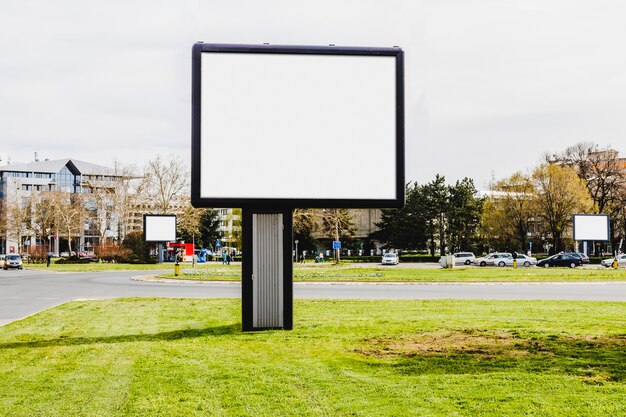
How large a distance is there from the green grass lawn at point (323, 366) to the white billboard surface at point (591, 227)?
45.4 metres

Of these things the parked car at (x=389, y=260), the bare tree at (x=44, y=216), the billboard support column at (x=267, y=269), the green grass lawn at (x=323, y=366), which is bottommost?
the parked car at (x=389, y=260)

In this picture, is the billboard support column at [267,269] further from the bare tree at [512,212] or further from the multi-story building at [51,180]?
the multi-story building at [51,180]

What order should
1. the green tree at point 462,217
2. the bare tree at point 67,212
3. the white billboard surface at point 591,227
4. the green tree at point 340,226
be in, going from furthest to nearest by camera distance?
the green tree at point 462,217 → the bare tree at point 67,212 → the green tree at point 340,226 → the white billboard surface at point 591,227

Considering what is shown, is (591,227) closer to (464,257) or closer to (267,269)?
(464,257)

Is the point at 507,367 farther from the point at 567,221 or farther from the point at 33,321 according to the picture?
the point at 567,221

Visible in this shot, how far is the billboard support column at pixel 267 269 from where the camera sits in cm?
1460

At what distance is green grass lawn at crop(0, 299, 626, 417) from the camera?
25.1ft

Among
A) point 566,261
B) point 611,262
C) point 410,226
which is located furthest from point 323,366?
point 410,226

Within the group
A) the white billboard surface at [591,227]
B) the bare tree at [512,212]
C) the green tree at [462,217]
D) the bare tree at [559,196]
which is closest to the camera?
the white billboard surface at [591,227]

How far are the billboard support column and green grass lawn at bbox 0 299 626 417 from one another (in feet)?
1.74

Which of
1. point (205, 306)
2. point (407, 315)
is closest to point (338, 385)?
point (407, 315)

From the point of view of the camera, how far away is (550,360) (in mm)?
10234

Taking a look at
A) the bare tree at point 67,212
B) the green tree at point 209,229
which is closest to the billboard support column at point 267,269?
the bare tree at point 67,212

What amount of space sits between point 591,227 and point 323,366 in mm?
56189
